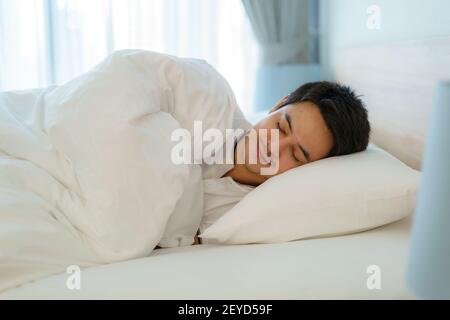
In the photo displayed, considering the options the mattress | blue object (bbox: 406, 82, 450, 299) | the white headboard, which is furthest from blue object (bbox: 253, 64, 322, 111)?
blue object (bbox: 406, 82, 450, 299)

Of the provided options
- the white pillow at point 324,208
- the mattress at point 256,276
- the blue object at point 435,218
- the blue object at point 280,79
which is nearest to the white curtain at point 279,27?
the blue object at point 280,79

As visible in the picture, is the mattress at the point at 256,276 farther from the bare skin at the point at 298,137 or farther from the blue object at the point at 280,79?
the blue object at the point at 280,79

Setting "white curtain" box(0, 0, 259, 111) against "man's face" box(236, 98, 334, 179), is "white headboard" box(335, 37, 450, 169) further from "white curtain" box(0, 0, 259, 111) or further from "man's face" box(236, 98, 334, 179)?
"white curtain" box(0, 0, 259, 111)

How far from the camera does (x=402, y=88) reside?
1.29 meters

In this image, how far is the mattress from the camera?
2.39 ft

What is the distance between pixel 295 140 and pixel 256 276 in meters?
0.49

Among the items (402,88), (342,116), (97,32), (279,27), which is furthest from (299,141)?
(97,32)

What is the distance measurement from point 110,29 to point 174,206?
179cm

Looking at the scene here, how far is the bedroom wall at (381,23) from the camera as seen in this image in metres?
1.15

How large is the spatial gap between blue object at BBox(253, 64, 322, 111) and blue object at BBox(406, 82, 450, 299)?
1995 mm

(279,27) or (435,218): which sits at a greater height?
(279,27)

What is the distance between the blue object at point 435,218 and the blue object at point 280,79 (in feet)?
6.55

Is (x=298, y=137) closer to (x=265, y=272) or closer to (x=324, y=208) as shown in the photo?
(x=324, y=208)
